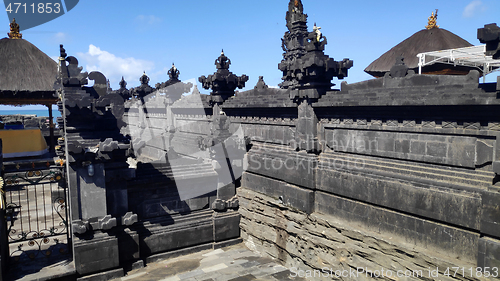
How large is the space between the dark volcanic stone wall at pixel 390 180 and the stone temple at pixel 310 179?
3 centimetres

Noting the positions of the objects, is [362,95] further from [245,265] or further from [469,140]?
[245,265]

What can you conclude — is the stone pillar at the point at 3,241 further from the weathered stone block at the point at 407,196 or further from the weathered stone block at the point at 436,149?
→ the weathered stone block at the point at 436,149

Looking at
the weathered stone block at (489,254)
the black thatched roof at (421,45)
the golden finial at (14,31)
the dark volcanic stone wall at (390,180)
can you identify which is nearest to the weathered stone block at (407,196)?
the dark volcanic stone wall at (390,180)

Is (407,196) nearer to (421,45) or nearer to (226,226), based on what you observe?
(226,226)

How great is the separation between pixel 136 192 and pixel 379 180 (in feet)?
23.5

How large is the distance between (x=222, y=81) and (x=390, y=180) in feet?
25.1

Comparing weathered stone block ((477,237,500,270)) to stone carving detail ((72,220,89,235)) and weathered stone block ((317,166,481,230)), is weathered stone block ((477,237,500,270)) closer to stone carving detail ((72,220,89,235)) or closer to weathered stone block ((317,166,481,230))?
weathered stone block ((317,166,481,230))

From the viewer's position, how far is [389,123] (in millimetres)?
7613

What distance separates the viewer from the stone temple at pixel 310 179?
247 inches

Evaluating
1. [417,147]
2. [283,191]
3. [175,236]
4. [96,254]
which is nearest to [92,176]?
[96,254]

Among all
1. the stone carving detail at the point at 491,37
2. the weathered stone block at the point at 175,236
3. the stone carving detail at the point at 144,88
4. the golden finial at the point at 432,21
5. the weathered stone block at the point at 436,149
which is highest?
the golden finial at the point at 432,21

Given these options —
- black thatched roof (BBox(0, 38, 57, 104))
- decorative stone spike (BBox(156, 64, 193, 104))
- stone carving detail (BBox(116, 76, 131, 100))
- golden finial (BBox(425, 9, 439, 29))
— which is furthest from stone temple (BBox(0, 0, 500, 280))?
golden finial (BBox(425, 9, 439, 29))

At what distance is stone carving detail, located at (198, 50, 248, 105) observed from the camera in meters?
12.9

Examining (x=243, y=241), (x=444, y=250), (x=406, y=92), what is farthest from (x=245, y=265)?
(x=406, y=92)
